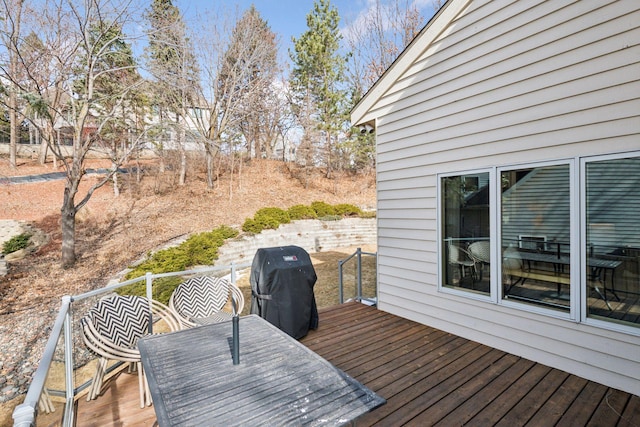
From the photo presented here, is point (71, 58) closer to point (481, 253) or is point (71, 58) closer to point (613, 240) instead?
point (481, 253)

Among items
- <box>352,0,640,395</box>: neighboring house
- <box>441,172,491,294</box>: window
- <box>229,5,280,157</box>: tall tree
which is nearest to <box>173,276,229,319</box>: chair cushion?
<box>352,0,640,395</box>: neighboring house

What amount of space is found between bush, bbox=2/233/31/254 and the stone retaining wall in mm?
5739

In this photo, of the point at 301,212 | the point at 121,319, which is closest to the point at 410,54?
the point at 121,319

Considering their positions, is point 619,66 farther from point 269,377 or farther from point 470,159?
point 269,377

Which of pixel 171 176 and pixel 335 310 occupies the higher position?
pixel 171 176

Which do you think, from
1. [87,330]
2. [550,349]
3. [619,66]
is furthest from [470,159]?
[87,330]

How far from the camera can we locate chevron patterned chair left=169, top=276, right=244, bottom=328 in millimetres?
3571

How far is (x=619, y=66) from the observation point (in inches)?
98.5

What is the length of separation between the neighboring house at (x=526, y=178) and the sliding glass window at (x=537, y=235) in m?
0.01

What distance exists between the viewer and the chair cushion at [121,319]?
2758 mm

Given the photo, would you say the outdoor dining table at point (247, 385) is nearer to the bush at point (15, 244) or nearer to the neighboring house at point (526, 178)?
the neighboring house at point (526, 178)

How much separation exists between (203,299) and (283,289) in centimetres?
102

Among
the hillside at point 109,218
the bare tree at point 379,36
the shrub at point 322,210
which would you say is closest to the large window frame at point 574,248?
the hillside at point 109,218

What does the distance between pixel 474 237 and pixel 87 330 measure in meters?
3.87
